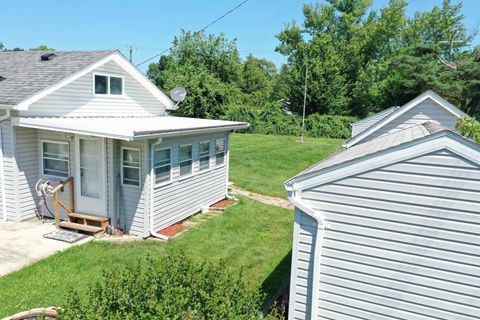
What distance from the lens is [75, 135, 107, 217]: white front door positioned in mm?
8974

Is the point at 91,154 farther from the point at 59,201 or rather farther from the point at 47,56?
the point at 47,56

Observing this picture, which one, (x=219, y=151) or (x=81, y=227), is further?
(x=219, y=151)

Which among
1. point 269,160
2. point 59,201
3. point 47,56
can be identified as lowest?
point 269,160

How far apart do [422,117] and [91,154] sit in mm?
8852

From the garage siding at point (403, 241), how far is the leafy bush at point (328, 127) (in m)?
26.7

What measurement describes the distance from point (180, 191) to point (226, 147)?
3056 millimetres

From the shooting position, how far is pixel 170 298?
360cm

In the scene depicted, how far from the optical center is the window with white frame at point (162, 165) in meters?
8.89

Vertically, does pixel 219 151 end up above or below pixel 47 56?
below

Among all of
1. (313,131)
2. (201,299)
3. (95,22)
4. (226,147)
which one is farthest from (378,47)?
(201,299)

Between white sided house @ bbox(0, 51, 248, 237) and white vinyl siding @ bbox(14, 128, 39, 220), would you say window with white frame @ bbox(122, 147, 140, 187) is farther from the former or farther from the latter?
white vinyl siding @ bbox(14, 128, 39, 220)

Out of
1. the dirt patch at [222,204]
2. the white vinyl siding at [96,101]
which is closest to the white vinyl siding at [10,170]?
the white vinyl siding at [96,101]

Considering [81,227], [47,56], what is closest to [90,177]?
[81,227]

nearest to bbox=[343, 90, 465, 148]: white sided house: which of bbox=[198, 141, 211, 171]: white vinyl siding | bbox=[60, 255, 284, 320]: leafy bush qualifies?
bbox=[198, 141, 211, 171]: white vinyl siding
